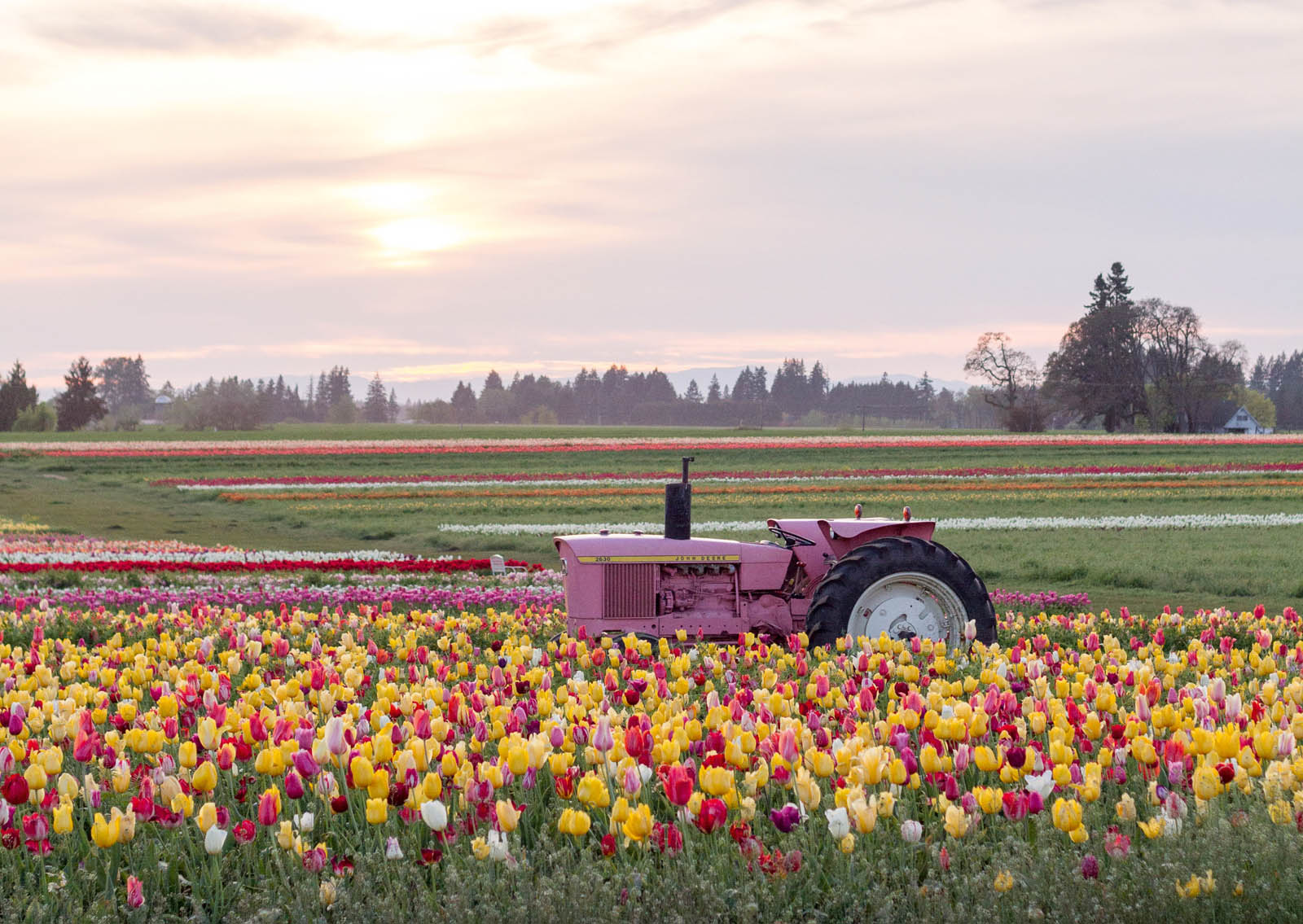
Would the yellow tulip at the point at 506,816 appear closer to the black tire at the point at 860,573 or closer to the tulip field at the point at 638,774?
the tulip field at the point at 638,774

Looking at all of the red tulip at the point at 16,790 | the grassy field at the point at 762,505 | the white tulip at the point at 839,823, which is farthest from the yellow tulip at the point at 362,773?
the grassy field at the point at 762,505

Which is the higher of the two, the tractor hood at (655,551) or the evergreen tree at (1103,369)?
the evergreen tree at (1103,369)

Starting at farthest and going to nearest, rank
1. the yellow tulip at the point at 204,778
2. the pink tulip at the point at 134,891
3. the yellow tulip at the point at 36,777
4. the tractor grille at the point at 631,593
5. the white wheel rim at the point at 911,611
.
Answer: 1. the tractor grille at the point at 631,593
2. the white wheel rim at the point at 911,611
3. the yellow tulip at the point at 36,777
4. the yellow tulip at the point at 204,778
5. the pink tulip at the point at 134,891

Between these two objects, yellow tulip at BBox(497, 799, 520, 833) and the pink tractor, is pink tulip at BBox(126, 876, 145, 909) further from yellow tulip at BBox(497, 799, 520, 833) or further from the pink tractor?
the pink tractor

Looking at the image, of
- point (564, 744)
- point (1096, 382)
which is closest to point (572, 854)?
point (564, 744)

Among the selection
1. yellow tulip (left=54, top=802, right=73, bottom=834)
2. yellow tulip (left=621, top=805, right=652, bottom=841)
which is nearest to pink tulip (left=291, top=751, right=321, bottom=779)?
yellow tulip (left=54, top=802, right=73, bottom=834)

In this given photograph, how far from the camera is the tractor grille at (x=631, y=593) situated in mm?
8508

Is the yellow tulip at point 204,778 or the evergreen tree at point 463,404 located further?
the evergreen tree at point 463,404

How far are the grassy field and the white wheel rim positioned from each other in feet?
17.2

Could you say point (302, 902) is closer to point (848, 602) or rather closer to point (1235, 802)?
point (1235, 802)

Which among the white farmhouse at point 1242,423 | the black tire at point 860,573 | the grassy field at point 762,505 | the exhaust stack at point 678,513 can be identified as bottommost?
the grassy field at point 762,505

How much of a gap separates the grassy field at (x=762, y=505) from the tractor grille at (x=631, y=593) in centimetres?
639

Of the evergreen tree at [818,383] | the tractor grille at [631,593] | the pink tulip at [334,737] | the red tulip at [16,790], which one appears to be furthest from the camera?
the evergreen tree at [818,383]

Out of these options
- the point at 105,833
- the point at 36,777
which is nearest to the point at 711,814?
the point at 105,833
